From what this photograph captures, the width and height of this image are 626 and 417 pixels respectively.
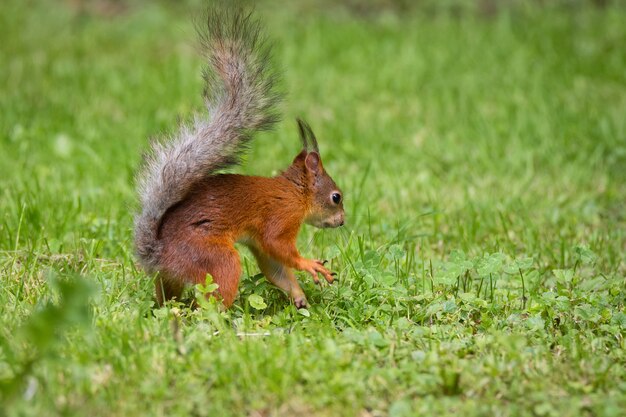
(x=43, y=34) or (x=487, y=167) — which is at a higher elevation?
(x=43, y=34)

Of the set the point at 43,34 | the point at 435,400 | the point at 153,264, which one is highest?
the point at 43,34

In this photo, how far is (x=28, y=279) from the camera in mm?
3672

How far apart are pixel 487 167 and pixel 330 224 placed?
7.19 feet

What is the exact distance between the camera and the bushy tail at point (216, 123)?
345 cm

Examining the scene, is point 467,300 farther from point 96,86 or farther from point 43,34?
point 43,34

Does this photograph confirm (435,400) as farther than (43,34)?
No

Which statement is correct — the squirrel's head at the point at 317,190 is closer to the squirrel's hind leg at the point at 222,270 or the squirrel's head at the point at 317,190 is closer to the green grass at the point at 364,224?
the green grass at the point at 364,224

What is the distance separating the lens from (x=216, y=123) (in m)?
3.50

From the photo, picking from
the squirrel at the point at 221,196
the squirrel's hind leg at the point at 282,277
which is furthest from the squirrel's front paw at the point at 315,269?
the squirrel's hind leg at the point at 282,277

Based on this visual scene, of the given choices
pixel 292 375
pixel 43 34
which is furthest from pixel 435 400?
pixel 43 34

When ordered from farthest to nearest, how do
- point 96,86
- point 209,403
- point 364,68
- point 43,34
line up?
point 43,34 < point 364,68 < point 96,86 < point 209,403

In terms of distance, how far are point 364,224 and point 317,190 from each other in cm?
100

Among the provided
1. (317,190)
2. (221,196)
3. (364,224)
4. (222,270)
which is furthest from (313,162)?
(364,224)

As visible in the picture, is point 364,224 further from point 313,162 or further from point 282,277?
point 282,277
